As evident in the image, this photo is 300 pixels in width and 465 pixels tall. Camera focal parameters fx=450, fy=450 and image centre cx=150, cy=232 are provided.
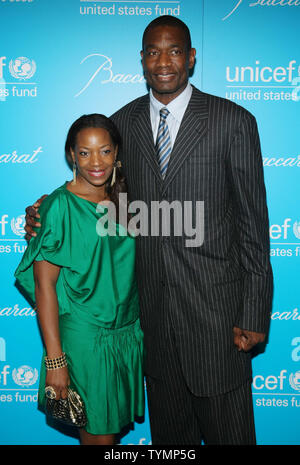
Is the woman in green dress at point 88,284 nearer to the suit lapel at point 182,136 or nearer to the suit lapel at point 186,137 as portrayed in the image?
the suit lapel at point 182,136

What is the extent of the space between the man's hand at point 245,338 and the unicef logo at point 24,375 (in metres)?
1.39

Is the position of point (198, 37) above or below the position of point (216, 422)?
above

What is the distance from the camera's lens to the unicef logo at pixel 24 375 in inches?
106

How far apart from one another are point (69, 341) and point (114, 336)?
0.18 meters

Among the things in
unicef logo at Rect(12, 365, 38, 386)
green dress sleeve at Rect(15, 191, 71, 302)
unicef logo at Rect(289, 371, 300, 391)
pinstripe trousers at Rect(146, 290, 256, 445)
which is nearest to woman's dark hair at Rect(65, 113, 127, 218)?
green dress sleeve at Rect(15, 191, 71, 302)

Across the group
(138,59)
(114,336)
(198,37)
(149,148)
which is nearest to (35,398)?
(114,336)

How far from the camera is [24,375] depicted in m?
2.71

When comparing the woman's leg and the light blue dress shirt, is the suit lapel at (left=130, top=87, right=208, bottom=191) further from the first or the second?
the woman's leg

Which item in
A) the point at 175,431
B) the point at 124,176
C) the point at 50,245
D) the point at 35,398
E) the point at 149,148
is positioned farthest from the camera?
the point at 35,398

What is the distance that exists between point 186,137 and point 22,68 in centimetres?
121

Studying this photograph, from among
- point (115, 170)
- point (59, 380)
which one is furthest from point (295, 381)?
point (115, 170)

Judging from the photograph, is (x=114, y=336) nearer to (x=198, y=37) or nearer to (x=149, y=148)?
(x=149, y=148)

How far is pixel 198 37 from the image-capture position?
2398 mm

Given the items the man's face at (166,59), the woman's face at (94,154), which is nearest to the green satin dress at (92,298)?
the woman's face at (94,154)
